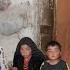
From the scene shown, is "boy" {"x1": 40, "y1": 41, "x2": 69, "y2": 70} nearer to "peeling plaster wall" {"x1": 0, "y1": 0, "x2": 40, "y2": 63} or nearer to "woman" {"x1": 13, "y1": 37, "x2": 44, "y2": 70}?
"woman" {"x1": 13, "y1": 37, "x2": 44, "y2": 70}

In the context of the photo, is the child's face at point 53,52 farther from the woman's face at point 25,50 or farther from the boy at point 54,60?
the woman's face at point 25,50

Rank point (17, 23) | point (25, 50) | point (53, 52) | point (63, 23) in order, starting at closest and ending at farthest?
point (53, 52), point (25, 50), point (63, 23), point (17, 23)

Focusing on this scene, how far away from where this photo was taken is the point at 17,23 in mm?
6742

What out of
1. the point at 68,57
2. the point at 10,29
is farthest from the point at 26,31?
the point at 68,57

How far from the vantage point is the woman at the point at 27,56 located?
19.0 ft

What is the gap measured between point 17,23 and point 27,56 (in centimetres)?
105

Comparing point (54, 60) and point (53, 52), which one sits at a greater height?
point (53, 52)

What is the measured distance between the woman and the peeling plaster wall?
0.81 meters

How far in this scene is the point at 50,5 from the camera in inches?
260

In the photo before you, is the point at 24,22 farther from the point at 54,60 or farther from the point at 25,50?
the point at 54,60

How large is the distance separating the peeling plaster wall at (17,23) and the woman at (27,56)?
2.64 feet

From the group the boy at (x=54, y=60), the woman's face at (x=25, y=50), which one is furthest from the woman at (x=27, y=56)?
the boy at (x=54, y=60)

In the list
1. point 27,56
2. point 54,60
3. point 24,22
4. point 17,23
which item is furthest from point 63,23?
point 54,60

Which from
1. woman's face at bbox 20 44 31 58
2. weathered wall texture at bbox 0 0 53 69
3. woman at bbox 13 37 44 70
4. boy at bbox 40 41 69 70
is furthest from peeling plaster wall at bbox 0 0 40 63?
boy at bbox 40 41 69 70
